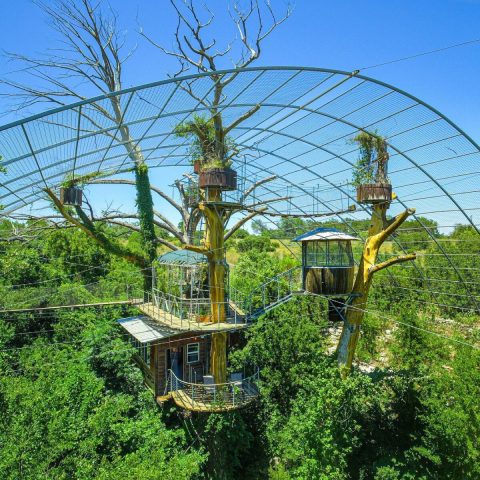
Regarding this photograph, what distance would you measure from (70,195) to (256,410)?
11.9m

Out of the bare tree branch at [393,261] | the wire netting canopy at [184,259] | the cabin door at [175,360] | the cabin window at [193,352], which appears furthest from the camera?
the cabin window at [193,352]

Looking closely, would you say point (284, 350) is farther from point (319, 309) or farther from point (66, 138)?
point (66, 138)

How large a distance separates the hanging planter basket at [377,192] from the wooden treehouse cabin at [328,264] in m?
1.71

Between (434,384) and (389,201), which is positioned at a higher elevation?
(389,201)

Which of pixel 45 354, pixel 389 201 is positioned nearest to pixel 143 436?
pixel 45 354

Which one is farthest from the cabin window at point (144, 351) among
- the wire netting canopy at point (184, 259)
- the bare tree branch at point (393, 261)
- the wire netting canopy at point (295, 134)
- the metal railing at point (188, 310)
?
the bare tree branch at point (393, 261)

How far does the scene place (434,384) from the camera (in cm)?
1436

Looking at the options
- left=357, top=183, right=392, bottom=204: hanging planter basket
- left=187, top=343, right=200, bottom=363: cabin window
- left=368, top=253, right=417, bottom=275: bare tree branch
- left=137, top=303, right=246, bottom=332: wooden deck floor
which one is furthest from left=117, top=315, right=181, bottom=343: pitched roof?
Result: left=357, top=183, right=392, bottom=204: hanging planter basket

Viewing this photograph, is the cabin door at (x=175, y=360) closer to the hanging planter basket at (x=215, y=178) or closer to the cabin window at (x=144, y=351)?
the cabin window at (x=144, y=351)

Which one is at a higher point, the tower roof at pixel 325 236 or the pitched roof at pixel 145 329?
the tower roof at pixel 325 236

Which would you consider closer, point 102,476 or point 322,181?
point 102,476

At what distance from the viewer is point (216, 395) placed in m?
14.2

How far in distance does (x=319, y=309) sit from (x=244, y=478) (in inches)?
453

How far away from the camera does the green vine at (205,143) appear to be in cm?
1315
